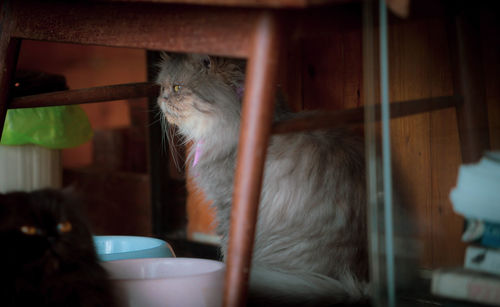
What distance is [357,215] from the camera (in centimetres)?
105

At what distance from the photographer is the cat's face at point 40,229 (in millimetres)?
703

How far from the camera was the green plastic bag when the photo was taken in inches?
62.2

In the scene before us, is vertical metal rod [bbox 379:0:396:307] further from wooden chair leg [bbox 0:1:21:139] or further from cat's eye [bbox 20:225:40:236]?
wooden chair leg [bbox 0:1:21:139]

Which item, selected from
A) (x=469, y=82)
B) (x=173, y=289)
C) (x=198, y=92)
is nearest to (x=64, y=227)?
(x=173, y=289)

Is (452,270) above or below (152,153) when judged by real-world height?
below

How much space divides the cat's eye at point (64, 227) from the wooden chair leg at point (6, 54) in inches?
17.1

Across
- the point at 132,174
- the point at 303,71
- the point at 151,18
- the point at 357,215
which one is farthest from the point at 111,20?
the point at 132,174

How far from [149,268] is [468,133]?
588 mm

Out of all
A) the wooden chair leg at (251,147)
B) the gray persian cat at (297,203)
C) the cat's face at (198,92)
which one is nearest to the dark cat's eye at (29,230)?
the wooden chair leg at (251,147)

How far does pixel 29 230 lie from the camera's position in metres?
0.71

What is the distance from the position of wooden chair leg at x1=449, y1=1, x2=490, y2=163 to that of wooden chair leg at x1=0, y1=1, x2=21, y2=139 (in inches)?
31.8

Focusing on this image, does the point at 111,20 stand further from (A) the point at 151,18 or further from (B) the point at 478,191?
(B) the point at 478,191

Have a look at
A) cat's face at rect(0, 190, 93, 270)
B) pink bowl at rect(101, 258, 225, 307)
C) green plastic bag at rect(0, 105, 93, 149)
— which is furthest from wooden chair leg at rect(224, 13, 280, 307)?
green plastic bag at rect(0, 105, 93, 149)

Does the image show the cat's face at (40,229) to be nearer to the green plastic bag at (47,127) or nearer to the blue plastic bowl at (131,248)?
the blue plastic bowl at (131,248)
